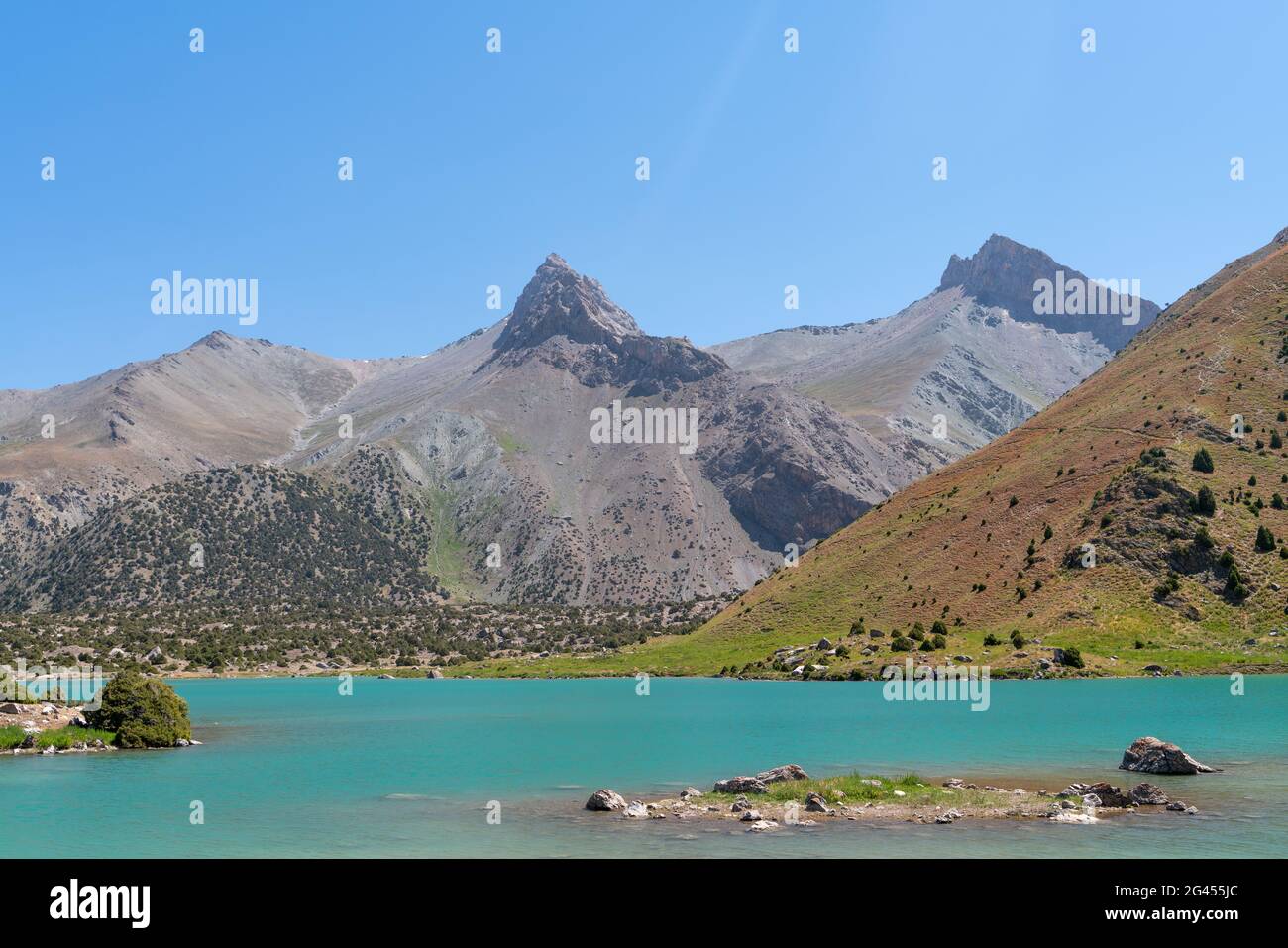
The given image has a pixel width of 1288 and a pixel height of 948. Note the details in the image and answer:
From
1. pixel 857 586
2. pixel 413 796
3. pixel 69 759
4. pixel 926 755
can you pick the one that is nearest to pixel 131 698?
pixel 69 759

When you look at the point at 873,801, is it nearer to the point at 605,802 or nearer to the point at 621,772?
the point at 605,802

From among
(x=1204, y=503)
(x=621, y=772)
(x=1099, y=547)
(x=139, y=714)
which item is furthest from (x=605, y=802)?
(x=1204, y=503)

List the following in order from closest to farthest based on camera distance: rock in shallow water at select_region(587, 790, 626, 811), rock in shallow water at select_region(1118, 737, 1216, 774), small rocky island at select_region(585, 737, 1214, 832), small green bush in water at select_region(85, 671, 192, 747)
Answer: small rocky island at select_region(585, 737, 1214, 832), rock in shallow water at select_region(587, 790, 626, 811), rock in shallow water at select_region(1118, 737, 1216, 774), small green bush in water at select_region(85, 671, 192, 747)

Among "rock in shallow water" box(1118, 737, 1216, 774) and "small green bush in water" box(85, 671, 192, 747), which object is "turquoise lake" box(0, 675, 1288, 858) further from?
"small green bush in water" box(85, 671, 192, 747)

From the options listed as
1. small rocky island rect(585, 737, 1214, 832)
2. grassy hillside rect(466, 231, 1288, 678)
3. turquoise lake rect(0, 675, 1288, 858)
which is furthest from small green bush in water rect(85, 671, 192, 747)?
grassy hillside rect(466, 231, 1288, 678)

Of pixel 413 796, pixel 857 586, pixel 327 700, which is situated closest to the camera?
pixel 413 796
